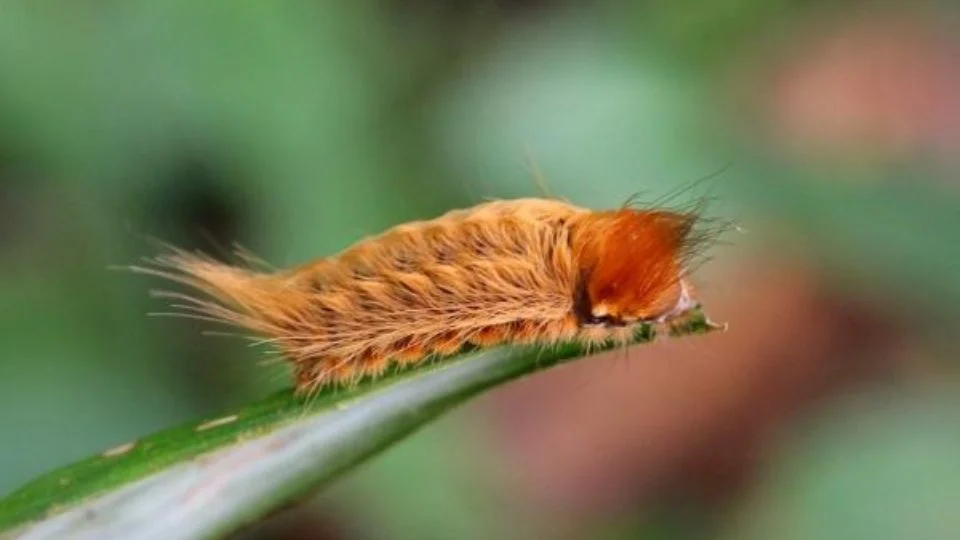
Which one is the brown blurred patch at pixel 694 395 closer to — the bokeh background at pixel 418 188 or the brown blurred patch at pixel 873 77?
the bokeh background at pixel 418 188

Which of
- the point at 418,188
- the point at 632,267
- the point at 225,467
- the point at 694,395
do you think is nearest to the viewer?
the point at 225,467

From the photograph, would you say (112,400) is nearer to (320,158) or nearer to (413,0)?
(320,158)

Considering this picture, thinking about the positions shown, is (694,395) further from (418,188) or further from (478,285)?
(478,285)

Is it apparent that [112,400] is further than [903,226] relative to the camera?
No

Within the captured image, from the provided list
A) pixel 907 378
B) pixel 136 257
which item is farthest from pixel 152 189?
pixel 907 378

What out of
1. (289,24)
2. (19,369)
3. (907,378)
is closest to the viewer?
(19,369)

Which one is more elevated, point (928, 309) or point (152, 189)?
point (152, 189)

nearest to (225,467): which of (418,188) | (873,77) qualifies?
(418,188)
